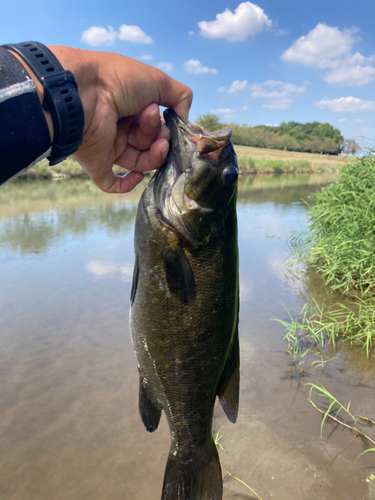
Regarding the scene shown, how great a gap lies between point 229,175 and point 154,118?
49 centimetres

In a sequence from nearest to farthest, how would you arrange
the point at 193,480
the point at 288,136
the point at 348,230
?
the point at 193,480 < the point at 348,230 < the point at 288,136

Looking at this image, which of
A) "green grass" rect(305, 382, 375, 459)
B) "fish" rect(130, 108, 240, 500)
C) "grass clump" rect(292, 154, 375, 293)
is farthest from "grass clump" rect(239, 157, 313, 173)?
"fish" rect(130, 108, 240, 500)

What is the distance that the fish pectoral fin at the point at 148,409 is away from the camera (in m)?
1.87

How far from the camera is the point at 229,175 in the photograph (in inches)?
66.6

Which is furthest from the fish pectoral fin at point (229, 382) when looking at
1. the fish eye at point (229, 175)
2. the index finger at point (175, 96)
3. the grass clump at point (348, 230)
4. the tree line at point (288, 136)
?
the tree line at point (288, 136)

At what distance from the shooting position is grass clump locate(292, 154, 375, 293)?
6.05m

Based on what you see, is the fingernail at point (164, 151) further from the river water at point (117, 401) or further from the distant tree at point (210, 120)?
the distant tree at point (210, 120)

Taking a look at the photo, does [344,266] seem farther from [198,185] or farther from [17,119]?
[17,119]

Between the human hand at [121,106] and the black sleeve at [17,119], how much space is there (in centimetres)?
29

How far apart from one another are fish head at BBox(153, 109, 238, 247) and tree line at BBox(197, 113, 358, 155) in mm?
46335

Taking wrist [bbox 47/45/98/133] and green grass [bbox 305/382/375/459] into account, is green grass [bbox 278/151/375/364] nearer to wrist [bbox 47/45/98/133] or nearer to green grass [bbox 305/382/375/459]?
green grass [bbox 305/382/375/459]

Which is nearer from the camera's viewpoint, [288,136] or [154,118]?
[154,118]

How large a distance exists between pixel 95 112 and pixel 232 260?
0.99 meters

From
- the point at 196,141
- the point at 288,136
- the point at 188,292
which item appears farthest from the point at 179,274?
the point at 288,136
